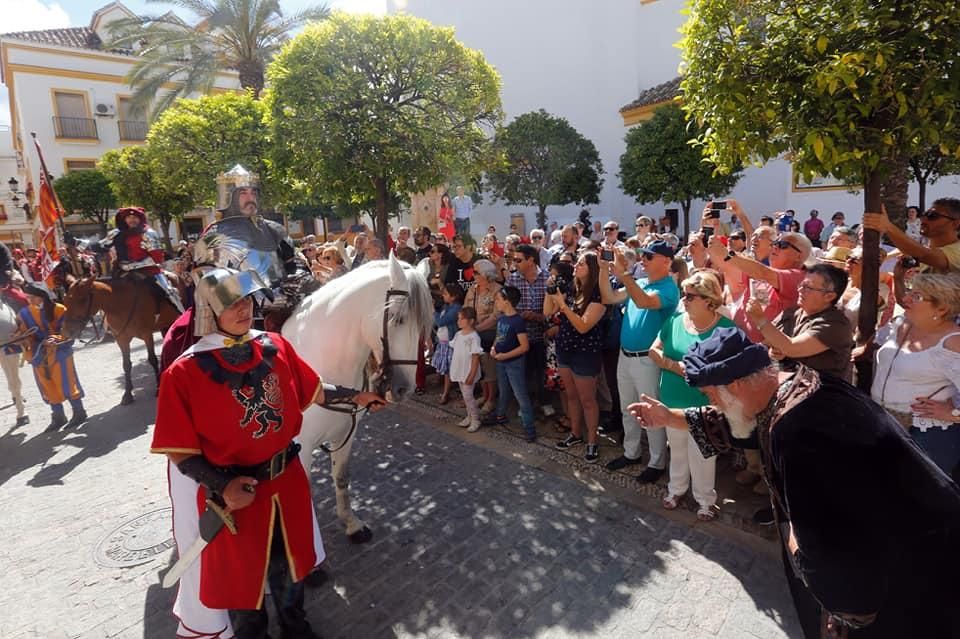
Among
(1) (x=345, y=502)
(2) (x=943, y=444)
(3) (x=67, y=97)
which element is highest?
(3) (x=67, y=97)

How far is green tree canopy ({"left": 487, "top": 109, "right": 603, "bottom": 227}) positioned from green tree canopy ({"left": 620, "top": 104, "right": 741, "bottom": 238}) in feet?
9.13

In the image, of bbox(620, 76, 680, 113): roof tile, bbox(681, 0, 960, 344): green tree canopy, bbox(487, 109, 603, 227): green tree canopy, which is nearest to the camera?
bbox(681, 0, 960, 344): green tree canopy

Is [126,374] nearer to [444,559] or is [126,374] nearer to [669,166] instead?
[444,559]

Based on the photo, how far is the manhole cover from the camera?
399cm

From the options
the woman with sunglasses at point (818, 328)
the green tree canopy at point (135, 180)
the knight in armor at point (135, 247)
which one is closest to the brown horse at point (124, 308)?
the knight in armor at point (135, 247)

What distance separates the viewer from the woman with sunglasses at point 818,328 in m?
2.82

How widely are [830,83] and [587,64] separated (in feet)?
81.5

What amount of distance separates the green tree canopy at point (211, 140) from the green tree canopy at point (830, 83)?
34.8ft

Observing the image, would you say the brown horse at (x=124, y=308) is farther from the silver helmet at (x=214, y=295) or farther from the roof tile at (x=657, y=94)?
the roof tile at (x=657, y=94)

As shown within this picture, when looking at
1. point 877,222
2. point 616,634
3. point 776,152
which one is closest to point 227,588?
point 616,634

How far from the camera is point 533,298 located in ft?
19.8

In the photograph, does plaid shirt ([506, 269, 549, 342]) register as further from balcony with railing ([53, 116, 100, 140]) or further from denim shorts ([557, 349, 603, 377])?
balcony with railing ([53, 116, 100, 140])

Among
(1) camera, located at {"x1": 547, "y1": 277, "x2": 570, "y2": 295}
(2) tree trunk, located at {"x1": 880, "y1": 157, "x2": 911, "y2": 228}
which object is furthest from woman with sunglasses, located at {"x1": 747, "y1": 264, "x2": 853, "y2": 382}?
(1) camera, located at {"x1": 547, "y1": 277, "x2": 570, "y2": 295}

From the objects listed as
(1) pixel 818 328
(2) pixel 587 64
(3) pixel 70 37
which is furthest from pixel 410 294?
(3) pixel 70 37
